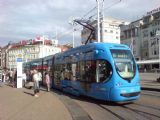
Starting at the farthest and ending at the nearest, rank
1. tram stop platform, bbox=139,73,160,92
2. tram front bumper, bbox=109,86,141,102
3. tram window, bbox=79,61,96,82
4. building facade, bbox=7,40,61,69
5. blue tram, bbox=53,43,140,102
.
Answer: building facade, bbox=7,40,61,69 → tram stop platform, bbox=139,73,160,92 → tram window, bbox=79,61,96,82 → blue tram, bbox=53,43,140,102 → tram front bumper, bbox=109,86,141,102

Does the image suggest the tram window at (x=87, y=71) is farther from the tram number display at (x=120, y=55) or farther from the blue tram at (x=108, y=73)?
the tram number display at (x=120, y=55)

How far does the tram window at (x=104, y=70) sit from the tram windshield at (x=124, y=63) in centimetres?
39

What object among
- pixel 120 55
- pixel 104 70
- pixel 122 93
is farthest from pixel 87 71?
pixel 122 93

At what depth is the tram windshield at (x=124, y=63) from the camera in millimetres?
15994

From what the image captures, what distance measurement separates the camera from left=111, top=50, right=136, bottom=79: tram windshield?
15994mm

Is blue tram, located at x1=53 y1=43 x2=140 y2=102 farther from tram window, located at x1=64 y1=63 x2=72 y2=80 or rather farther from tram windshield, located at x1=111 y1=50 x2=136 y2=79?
tram window, located at x1=64 y1=63 x2=72 y2=80

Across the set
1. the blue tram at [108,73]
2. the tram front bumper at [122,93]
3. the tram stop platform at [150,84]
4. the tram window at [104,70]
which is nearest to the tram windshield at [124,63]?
the blue tram at [108,73]

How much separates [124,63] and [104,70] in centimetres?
101

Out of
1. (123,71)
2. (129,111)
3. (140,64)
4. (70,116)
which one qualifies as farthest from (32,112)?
(140,64)

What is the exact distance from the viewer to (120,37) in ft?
406

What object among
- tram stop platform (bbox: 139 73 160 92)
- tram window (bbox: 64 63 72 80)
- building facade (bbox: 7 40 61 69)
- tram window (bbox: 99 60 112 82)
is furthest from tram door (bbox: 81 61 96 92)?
building facade (bbox: 7 40 61 69)

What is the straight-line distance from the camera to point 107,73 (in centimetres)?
1609

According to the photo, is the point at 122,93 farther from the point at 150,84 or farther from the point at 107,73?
the point at 150,84

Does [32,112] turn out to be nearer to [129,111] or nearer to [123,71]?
[129,111]
